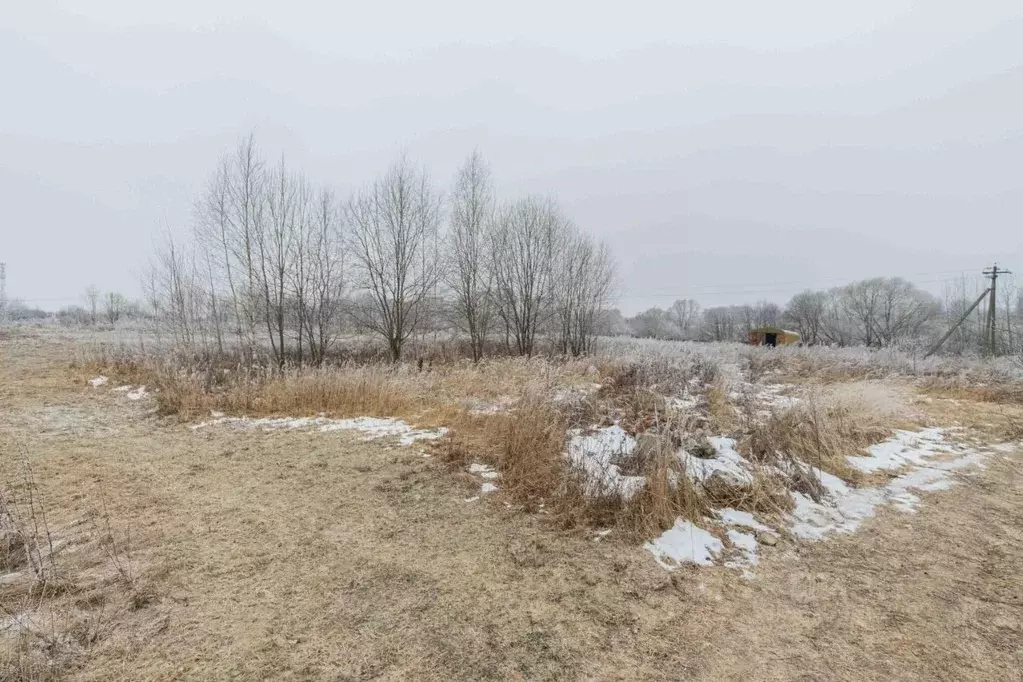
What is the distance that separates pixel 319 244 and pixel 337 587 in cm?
1262

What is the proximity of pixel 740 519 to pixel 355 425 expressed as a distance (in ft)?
17.2

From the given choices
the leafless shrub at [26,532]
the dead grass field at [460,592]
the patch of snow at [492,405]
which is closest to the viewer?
the dead grass field at [460,592]

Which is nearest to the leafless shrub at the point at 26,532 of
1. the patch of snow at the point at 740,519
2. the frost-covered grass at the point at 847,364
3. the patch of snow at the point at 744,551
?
the patch of snow at the point at 744,551

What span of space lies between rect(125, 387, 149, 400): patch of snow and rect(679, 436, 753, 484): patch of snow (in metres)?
9.91

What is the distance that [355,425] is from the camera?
21.1 feet

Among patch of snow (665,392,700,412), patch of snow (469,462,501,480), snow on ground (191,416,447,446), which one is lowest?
patch of snow (469,462,501,480)

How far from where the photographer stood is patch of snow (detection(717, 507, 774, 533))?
3.59 m

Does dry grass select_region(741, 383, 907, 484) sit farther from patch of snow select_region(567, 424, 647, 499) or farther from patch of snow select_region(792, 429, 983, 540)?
patch of snow select_region(567, 424, 647, 499)

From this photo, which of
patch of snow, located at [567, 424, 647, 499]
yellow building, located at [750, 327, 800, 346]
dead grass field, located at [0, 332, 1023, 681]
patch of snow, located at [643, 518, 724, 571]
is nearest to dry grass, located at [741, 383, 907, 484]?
dead grass field, located at [0, 332, 1023, 681]

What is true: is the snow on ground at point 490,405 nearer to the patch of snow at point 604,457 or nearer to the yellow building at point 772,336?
the patch of snow at point 604,457

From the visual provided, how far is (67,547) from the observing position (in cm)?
300

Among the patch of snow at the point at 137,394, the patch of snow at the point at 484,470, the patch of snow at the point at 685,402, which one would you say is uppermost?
the patch of snow at the point at 137,394

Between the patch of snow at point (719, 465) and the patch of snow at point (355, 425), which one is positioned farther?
the patch of snow at point (355, 425)

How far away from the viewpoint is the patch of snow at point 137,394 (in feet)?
27.1
